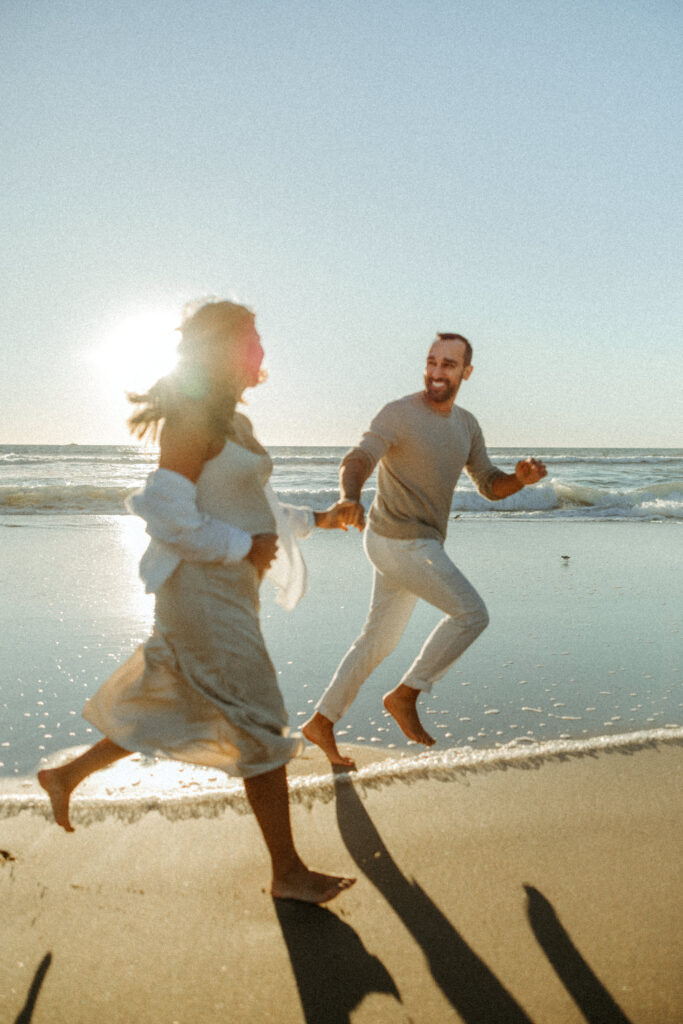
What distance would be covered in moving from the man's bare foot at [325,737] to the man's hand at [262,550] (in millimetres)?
1385

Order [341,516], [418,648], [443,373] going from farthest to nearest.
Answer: [418,648], [443,373], [341,516]

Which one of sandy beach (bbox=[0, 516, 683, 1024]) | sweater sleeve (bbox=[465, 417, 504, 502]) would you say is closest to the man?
sweater sleeve (bbox=[465, 417, 504, 502])

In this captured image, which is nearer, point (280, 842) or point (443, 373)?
point (280, 842)

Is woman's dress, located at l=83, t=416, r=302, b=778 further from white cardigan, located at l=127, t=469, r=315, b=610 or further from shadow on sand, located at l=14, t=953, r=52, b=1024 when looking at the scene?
shadow on sand, located at l=14, t=953, r=52, b=1024

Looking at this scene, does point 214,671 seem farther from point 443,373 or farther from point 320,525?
point 443,373

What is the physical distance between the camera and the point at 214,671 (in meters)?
2.55

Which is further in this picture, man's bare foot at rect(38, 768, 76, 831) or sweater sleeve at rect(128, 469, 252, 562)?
man's bare foot at rect(38, 768, 76, 831)

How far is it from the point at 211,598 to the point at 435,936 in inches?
46.9

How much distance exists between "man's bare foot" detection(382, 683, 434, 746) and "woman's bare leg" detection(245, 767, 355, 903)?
120 centimetres

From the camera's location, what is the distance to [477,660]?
530 cm

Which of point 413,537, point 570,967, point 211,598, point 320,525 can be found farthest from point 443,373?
point 570,967

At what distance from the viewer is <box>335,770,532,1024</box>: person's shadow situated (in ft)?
6.85

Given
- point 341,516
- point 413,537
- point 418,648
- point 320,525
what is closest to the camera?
point 320,525

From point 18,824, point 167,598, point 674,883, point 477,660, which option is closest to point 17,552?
point 477,660
